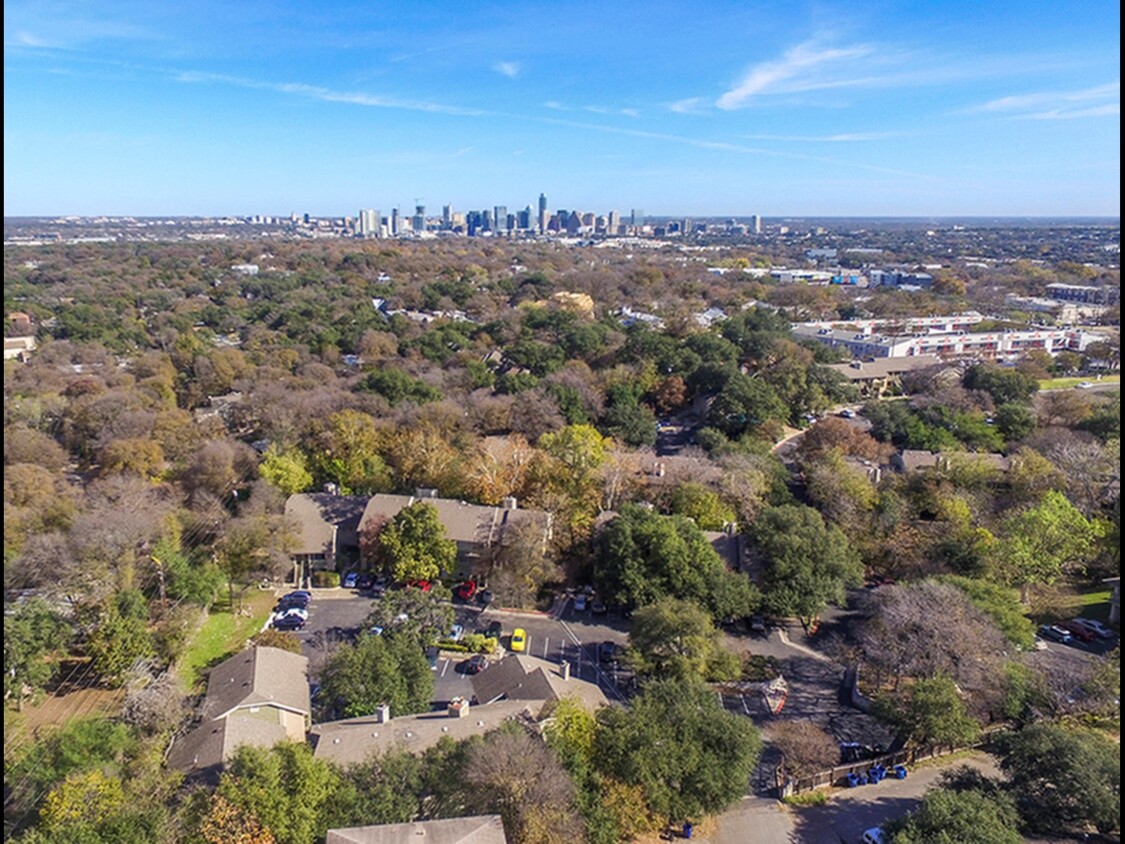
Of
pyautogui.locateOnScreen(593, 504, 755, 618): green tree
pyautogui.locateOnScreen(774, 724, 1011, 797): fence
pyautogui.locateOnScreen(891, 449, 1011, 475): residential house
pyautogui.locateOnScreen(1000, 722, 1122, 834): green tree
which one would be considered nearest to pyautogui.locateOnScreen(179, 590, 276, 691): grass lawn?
pyautogui.locateOnScreen(593, 504, 755, 618): green tree

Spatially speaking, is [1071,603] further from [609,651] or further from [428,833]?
[428,833]

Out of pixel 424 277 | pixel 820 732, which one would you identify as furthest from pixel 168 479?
pixel 424 277

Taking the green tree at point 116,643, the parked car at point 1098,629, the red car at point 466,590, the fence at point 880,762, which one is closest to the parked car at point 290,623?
the green tree at point 116,643

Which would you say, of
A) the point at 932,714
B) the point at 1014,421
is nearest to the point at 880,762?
the point at 932,714

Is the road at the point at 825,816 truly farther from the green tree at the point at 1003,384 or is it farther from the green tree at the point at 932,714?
the green tree at the point at 1003,384

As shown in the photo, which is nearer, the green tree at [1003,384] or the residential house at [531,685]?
the residential house at [531,685]

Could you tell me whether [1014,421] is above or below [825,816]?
above

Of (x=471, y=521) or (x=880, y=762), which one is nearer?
(x=880, y=762)

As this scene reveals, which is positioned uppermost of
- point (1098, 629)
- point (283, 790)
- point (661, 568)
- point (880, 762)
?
point (661, 568)

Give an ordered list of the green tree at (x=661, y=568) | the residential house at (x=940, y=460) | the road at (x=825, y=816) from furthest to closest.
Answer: the residential house at (x=940, y=460), the green tree at (x=661, y=568), the road at (x=825, y=816)
